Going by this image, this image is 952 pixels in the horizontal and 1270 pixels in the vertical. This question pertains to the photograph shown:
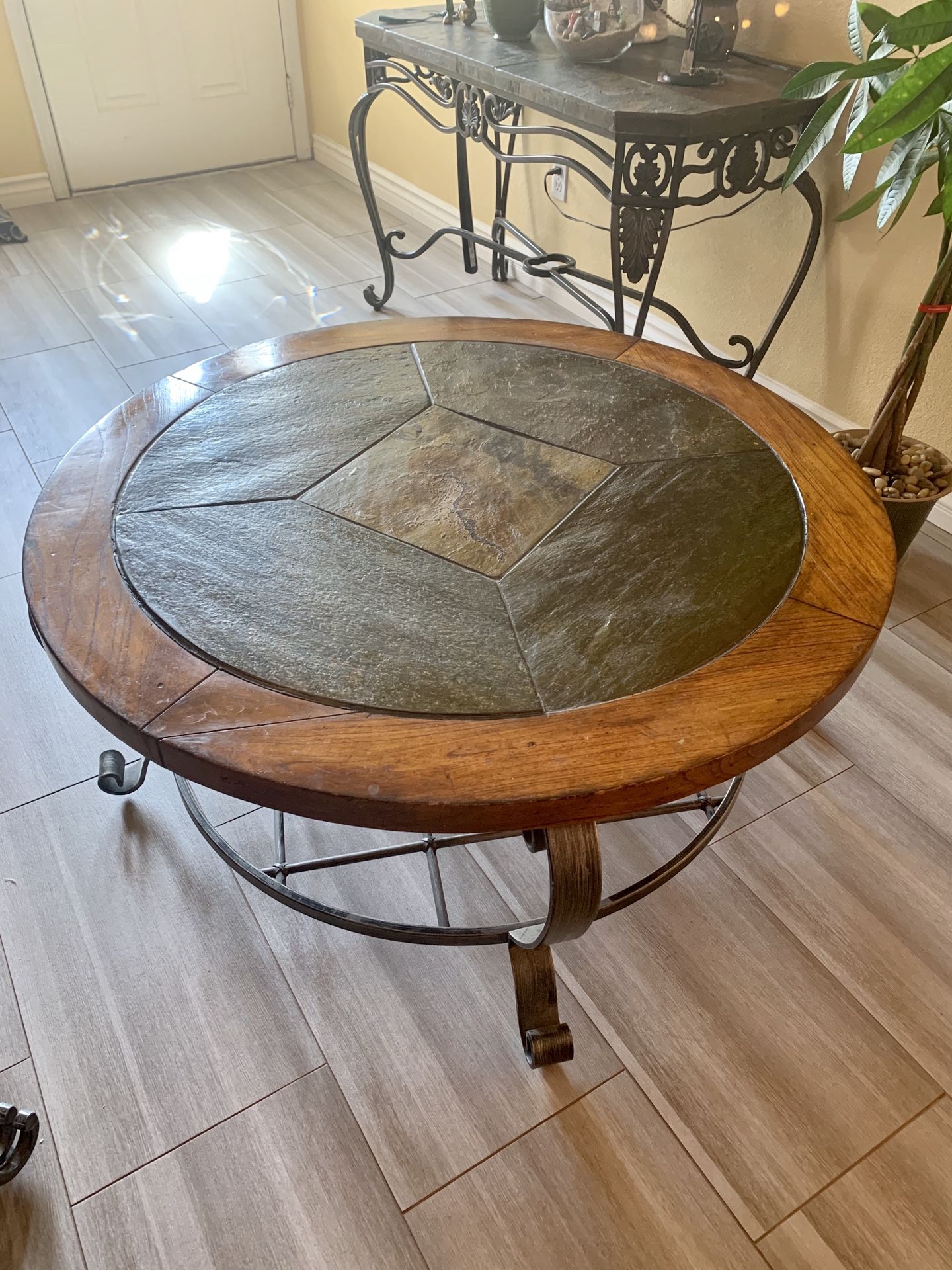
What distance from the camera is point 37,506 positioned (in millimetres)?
1043

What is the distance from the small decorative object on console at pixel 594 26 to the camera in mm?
1899

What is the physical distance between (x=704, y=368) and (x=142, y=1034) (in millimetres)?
1129

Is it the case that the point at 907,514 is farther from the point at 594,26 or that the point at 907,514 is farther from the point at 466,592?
the point at 594,26

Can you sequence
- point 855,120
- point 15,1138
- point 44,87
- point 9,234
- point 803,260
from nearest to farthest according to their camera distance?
point 15,1138 → point 855,120 → point 803,260 → point 9,234 → point 44,87

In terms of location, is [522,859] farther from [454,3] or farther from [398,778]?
[454,3]

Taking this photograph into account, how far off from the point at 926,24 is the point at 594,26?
86cm

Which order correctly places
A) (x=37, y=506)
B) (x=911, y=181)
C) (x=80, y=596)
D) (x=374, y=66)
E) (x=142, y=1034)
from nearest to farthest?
1. (x=80, y=596)
2. (x=37, y=506)
3. (x=142, y=1034)
4. (x=911, y=181)
5. (x=374, y=66)

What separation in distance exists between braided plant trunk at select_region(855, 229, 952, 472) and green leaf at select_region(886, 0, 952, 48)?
262 millimetres

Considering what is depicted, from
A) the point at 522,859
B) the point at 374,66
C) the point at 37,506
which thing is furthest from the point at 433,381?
the point at 374,66

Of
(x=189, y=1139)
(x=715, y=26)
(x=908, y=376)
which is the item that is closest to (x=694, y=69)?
(x=715, y=26)

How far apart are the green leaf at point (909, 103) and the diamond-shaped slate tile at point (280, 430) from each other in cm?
71

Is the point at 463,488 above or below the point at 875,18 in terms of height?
below

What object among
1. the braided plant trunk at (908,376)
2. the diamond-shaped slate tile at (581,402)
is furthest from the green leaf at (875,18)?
the diamond-shaped slate tile at (581,402)

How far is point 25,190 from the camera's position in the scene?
3482mm
